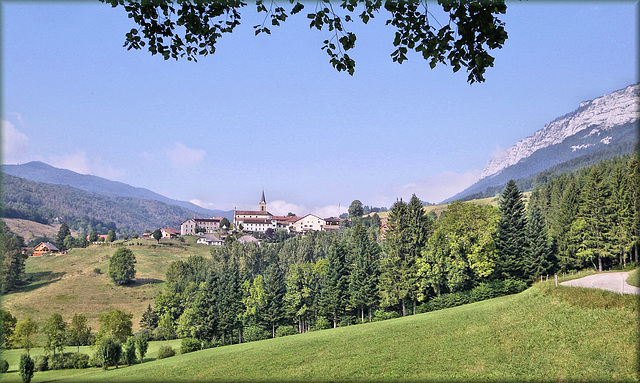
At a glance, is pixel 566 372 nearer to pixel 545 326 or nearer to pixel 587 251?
pixel 545 326

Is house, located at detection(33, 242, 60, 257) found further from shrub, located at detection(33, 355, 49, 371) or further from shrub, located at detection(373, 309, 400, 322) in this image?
shrub, located at detection(373, 309, 400, 322)

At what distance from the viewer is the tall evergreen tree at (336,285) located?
49.0m

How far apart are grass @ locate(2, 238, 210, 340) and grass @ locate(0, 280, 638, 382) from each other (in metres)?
61.3

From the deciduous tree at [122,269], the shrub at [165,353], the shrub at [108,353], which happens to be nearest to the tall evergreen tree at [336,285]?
the shrub at [165,353]

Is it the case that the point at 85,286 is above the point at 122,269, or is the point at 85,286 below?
below

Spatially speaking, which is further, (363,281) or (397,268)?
(363,281)

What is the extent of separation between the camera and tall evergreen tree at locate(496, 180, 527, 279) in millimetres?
42516

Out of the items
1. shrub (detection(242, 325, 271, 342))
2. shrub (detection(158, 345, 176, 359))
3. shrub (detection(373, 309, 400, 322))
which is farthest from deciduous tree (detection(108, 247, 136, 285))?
shrub (detection(373, 309, 400, 322))

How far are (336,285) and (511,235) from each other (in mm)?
22463

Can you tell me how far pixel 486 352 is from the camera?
16.0 meters

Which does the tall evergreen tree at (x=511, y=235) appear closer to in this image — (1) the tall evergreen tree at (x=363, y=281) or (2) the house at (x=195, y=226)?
(1) the tall evergreen tree at (x=363, y=281)

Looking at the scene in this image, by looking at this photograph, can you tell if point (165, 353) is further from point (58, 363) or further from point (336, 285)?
point (336, 285)

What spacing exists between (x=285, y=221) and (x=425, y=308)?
149513 mm

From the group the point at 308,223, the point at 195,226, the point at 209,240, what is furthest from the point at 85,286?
the point at 308,223
